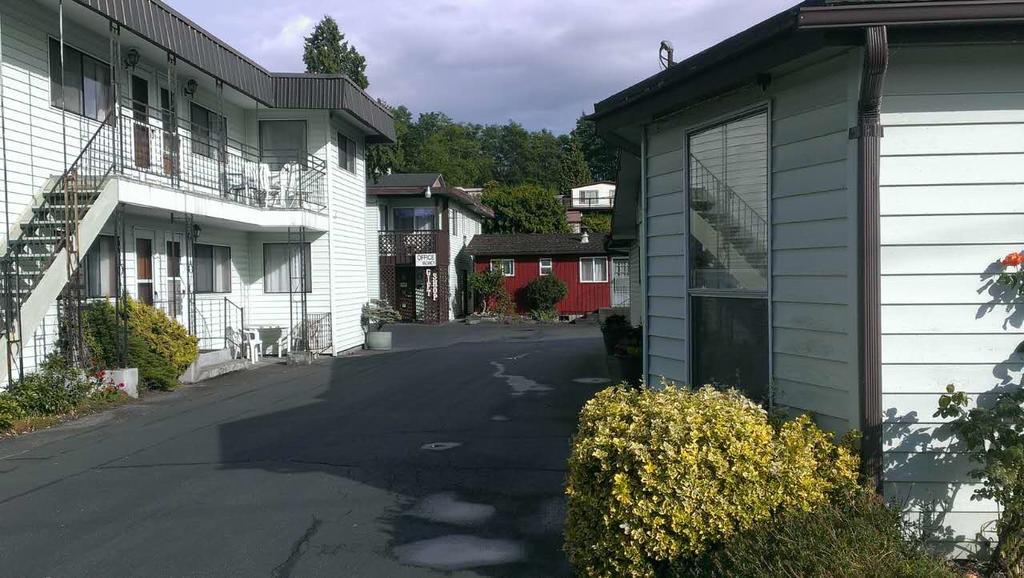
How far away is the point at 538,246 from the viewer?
39.5 m

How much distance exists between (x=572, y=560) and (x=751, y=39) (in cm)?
340

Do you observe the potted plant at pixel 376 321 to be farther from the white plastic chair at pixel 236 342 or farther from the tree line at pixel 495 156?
the tree line at pixel 495 156

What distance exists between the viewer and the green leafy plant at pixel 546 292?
126ft

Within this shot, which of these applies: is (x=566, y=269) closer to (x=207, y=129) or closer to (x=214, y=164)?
(x=214, y=164)

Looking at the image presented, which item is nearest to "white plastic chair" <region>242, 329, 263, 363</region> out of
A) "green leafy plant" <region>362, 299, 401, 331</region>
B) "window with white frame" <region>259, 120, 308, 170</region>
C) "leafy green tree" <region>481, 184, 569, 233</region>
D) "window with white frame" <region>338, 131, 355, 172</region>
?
"window with white frame" <region>259, 120, 308, 170</region>

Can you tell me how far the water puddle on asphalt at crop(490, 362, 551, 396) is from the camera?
13.8 meters

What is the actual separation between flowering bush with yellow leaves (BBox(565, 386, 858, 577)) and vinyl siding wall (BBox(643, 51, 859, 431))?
20.1 inches

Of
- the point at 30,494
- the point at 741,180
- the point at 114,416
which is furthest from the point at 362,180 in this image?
the point at 741,180

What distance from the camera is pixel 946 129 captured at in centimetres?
474

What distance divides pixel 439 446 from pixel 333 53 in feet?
117

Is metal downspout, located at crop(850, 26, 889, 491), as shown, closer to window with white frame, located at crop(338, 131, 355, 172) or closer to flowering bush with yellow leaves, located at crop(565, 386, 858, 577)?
flowering bush with yellow leaves, located at crop(565, 386, 858, 577)

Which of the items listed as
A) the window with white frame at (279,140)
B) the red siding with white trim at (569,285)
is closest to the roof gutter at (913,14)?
the window with white frame at (279,140)

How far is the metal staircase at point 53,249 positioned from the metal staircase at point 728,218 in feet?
29.5

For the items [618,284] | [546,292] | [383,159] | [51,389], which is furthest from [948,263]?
[383,159]
